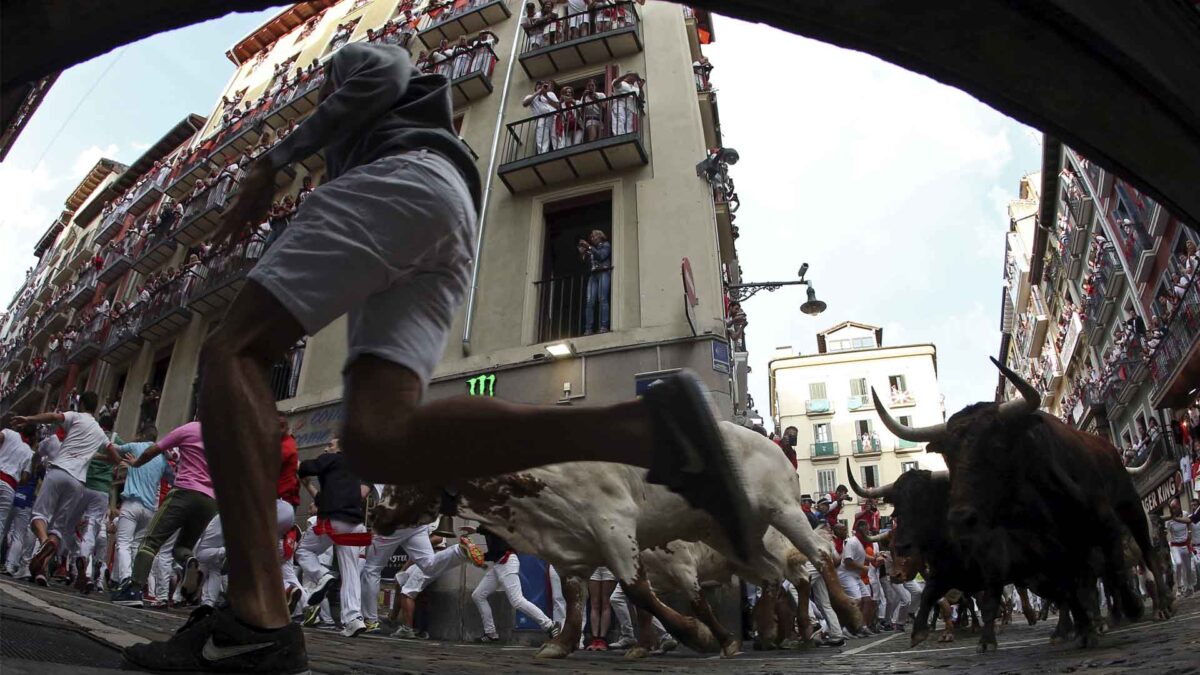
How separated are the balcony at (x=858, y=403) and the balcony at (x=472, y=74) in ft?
168

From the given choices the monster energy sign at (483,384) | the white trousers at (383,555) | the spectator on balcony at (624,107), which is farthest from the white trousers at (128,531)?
the spectator on balcony at (624,107)

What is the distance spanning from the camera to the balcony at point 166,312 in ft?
67.2

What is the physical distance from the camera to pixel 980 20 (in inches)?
72.2

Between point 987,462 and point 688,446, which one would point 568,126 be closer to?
point 987,462

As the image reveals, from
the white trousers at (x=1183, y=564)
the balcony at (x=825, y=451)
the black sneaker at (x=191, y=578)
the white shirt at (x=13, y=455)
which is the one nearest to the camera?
the black sneaker at (x=191, y=578)

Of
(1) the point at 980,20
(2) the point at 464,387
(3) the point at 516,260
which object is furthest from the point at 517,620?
(1) the point at 980,20

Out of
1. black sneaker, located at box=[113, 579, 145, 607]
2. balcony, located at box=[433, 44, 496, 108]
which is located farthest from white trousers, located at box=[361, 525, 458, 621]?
balcony, located at box=[433, 44, 496, 108]

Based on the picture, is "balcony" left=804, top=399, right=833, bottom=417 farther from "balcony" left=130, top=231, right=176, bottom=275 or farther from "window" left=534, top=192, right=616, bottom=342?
"window" left=534, top=192, right=616, bottom=342

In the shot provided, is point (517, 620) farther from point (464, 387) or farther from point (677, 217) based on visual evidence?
point (677, 217)

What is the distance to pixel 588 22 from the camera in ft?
57.5

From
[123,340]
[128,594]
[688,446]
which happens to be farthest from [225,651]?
[123,340]

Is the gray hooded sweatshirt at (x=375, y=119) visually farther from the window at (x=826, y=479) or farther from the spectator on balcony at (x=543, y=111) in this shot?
the window at (x=826, y=479)

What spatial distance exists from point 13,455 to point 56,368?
22182 millimetres

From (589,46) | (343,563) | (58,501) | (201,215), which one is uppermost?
(589,46)
